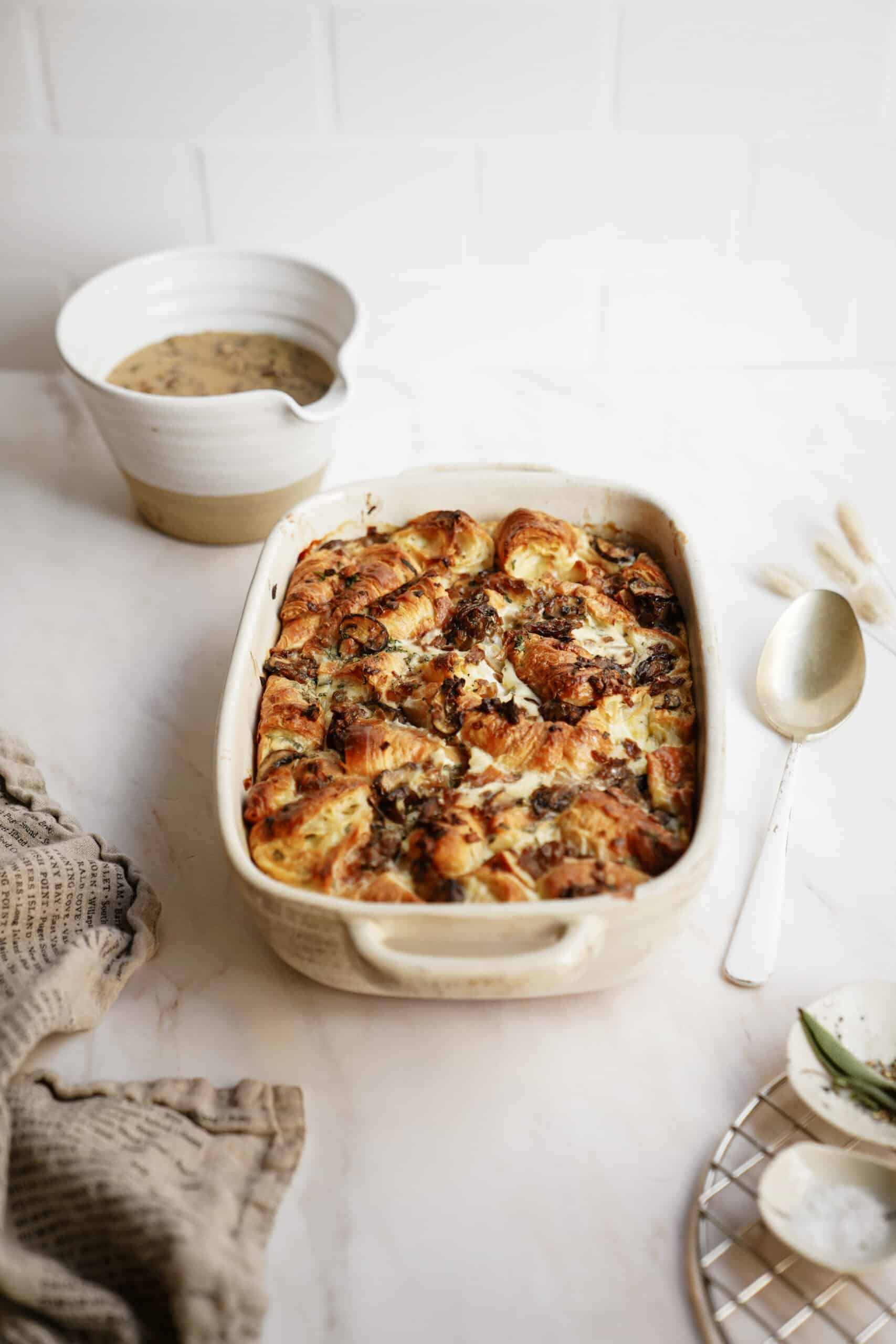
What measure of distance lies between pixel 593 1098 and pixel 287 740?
0.52 m

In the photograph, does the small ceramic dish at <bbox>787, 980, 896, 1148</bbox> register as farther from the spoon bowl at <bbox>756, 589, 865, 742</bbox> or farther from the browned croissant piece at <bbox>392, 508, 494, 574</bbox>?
the browned croissant piece at <bbox>392, 508, 494, 574</bbox>

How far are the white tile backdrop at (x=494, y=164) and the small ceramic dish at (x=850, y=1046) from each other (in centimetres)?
152

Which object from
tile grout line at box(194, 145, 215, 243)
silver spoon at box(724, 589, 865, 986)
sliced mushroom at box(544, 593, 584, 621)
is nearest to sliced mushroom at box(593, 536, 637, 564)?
sliced mushroom at box(544, 593, 584, 621)

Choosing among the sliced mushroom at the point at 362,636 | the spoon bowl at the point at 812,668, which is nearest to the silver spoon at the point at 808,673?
the spoon bowl at the point at 812,668

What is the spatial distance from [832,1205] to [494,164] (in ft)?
5.79

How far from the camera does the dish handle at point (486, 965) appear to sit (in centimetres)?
102

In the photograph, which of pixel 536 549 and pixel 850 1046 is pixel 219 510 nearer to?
pixel 536 549

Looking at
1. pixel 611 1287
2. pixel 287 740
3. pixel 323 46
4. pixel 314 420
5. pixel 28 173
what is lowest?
pixel 611 1287

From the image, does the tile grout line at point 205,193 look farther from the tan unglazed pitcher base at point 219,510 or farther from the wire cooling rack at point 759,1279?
the wire cooling rack at point 759,1279

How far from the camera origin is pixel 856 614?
1.71m

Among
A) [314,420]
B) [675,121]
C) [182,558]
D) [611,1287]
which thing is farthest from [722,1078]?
[675,121]

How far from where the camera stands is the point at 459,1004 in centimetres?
126

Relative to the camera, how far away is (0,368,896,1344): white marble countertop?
1.06 meters

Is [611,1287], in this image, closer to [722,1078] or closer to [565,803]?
[722,1078]
